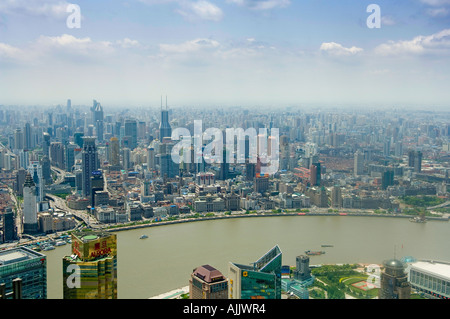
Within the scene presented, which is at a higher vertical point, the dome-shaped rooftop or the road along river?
the dome-shaped rooftop

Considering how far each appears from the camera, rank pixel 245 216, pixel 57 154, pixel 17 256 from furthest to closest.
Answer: pixel 57 154 < pixel 245 216 < pixel 17 256

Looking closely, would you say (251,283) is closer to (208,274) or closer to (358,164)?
(208,274)

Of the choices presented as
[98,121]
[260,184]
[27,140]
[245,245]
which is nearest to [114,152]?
[98,121]

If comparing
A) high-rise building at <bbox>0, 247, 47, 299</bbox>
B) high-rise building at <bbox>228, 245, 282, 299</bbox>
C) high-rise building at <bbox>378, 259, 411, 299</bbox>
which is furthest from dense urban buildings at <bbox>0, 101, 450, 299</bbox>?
high-rise building at <bbox>228, 245, 282, 299</bbox>

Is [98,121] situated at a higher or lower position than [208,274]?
higher

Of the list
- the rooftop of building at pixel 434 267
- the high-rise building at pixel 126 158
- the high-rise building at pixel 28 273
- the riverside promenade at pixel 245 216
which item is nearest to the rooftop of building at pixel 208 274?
the high-rise building at pixel 28 273

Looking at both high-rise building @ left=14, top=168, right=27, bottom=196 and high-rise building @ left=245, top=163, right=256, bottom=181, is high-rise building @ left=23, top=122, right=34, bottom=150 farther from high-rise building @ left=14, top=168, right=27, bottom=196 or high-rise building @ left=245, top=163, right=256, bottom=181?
high-rise building @ left=245, top=163, right=256, bottom=181
